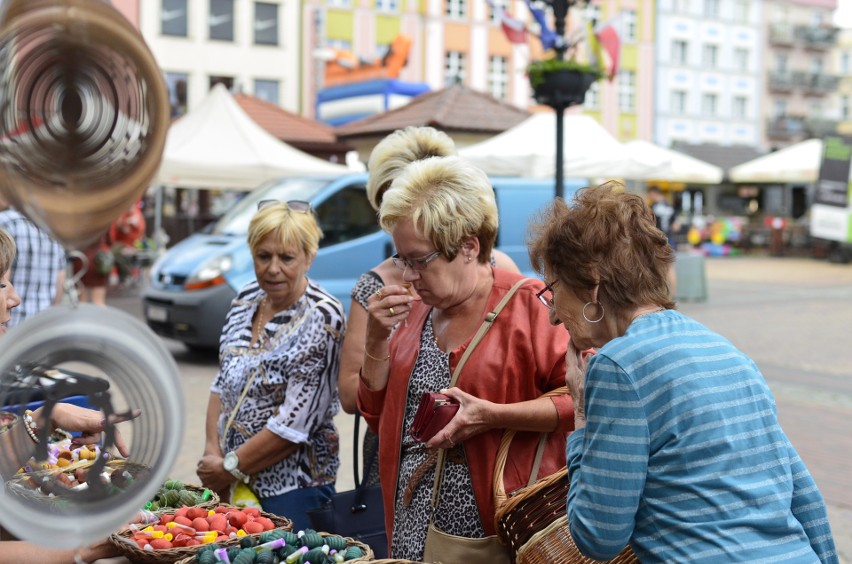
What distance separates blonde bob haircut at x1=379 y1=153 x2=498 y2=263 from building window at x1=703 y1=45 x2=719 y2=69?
161ft

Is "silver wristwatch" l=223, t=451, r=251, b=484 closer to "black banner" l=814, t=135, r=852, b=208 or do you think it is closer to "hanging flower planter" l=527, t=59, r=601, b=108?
"hanging flower planter" l=527, t=59, r=601, b=108

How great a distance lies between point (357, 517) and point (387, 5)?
122 feet

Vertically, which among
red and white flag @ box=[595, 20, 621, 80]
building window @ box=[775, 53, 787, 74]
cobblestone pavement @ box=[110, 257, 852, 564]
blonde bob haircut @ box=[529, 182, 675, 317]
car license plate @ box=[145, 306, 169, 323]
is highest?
building window @ box=[775, 53, 787, 74]

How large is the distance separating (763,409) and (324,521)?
161 centimetres

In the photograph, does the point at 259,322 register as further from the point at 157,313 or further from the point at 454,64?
the point at 454,64

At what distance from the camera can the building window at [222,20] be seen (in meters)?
34.2

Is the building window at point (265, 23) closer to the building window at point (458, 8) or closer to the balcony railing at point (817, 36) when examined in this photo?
the building window at point (458, 8)

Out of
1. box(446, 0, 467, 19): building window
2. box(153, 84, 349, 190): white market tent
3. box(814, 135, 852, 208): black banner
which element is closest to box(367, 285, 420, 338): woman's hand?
box(153, 84, 349, 190): white market tent

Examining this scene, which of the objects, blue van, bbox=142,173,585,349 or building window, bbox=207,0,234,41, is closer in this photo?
blue van, bbox=142,173,585,349

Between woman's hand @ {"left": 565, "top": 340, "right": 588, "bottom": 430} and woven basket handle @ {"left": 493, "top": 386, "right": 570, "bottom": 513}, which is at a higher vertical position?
woman's hand @ {"left": 565, "top": 340, "right": 588, "bottom": 430}

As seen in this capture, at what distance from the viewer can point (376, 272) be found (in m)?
3.29

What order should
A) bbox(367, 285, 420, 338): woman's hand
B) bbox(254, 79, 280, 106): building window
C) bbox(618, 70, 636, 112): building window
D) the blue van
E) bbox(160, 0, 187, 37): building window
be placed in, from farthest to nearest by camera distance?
bbox(618, 70, 636, 112): building window
bbox(254, 79, 280, 106): building window
bbox(160, 0, 187, 37): building window
the blue van
bbox(367, 285, 420, 338): woman's hand

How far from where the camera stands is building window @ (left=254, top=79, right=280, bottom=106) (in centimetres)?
3509

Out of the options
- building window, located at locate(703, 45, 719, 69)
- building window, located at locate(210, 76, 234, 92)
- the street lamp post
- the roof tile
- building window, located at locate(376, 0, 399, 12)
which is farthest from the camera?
building window, located at locate(703, 45, 719, 69)
